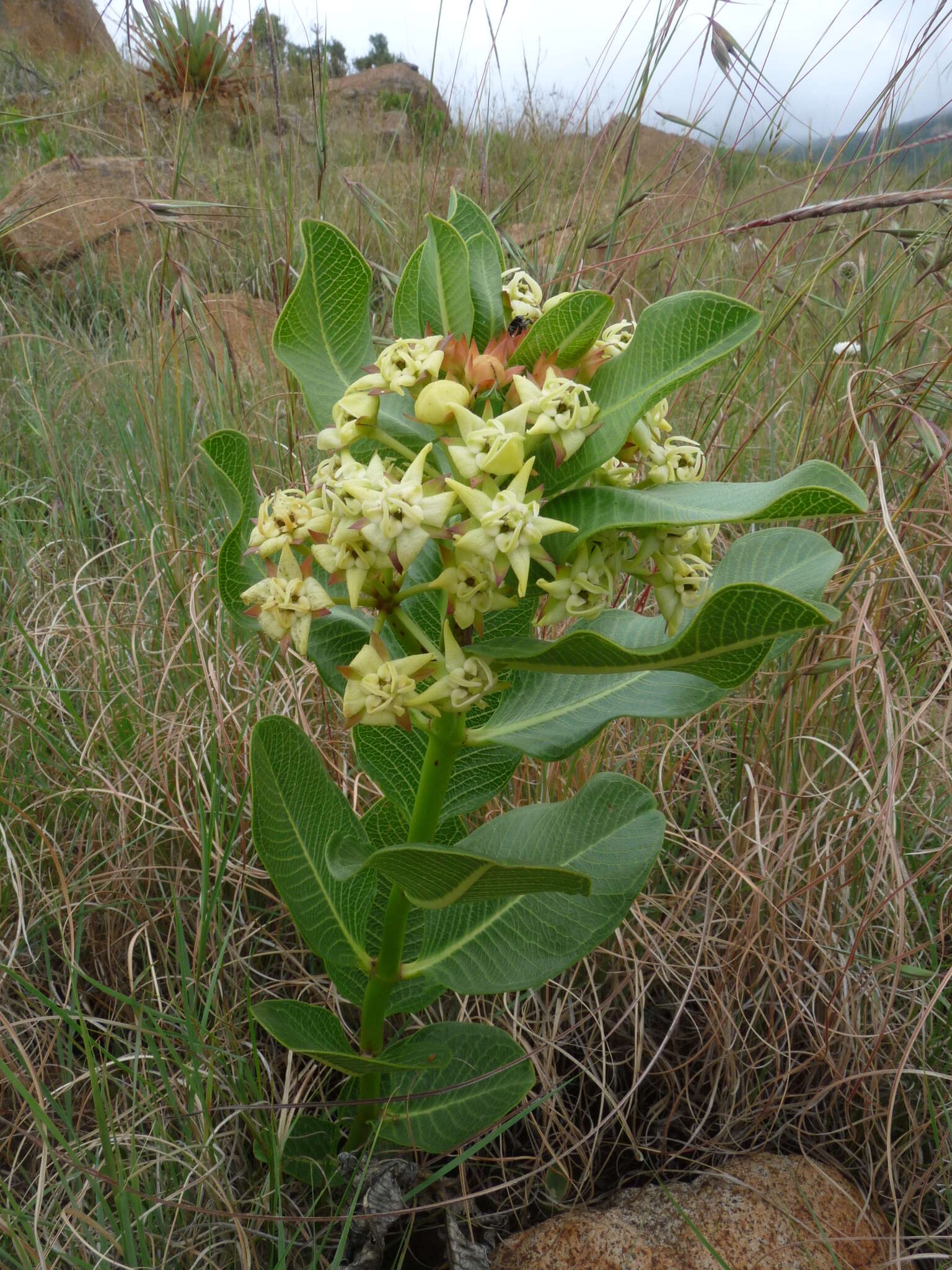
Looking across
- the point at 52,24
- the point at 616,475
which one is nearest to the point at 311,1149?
the point at 616,475

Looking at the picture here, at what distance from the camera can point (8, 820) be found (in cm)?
161

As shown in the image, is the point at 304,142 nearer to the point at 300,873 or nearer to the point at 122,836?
the point at 122,836

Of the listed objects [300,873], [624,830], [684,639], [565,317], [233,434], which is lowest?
[300,873]

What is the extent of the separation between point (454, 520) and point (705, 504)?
23 centimetres

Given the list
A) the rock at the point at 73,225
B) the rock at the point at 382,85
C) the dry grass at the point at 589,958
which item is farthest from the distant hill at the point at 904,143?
the rock at the point at 382,85

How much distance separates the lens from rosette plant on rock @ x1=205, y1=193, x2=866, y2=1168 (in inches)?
33.3

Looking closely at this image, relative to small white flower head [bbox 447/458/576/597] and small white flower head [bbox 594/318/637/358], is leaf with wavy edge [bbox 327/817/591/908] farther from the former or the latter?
small white flower head [bbox 594/318/637/358]

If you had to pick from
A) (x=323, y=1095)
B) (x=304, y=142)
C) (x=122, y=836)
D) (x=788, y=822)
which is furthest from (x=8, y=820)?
(x=304, y=142)

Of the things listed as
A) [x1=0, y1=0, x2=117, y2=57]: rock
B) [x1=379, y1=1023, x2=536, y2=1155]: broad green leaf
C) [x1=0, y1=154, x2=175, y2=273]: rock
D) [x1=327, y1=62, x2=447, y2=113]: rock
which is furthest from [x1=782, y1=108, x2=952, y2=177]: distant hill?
[x1=0, y1=0, x2=117, y2=57]: rock

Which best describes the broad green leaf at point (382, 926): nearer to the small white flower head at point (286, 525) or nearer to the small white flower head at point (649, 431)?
the small white flower head at point (286, 525)

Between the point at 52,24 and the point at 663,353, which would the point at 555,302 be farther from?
the point at 52,24

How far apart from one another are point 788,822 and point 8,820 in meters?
1.31

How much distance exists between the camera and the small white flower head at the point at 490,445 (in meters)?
0.82

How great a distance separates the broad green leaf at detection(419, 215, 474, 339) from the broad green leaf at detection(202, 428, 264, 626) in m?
0.23
